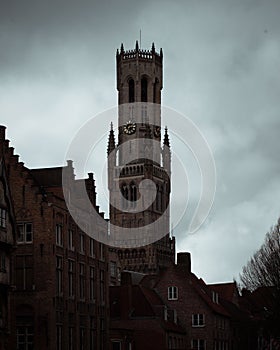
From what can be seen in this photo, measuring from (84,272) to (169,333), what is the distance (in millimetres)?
18811

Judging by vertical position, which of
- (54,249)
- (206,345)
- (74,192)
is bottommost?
(206,345)

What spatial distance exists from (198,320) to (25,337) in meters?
35.9

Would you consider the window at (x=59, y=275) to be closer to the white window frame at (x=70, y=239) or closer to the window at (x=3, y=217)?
the white window frame at (x=70, y=239)

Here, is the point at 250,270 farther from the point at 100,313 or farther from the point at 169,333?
the point at 100,313

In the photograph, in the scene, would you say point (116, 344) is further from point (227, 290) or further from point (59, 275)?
point (227, 290)

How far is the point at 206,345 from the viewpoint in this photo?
104375mm

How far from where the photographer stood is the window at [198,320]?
342 feet

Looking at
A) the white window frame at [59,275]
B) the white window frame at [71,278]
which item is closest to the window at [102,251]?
the white window frame at [71,278]

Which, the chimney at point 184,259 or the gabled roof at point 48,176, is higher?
the gabled roof at point 48,176

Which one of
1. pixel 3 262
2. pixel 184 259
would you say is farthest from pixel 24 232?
pixel 184 259

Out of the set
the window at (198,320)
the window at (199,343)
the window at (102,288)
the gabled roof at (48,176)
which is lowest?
the window at (199,343)

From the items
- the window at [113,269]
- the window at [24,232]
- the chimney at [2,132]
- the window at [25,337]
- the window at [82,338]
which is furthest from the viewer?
the window at [113,269]

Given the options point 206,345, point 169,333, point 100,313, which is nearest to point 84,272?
point 100,313

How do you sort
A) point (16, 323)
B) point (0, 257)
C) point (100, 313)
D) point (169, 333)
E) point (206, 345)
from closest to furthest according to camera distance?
point (0, 257) → point (16, 323) → point (100, 313) → point (169, 333) → point (206, 345)
